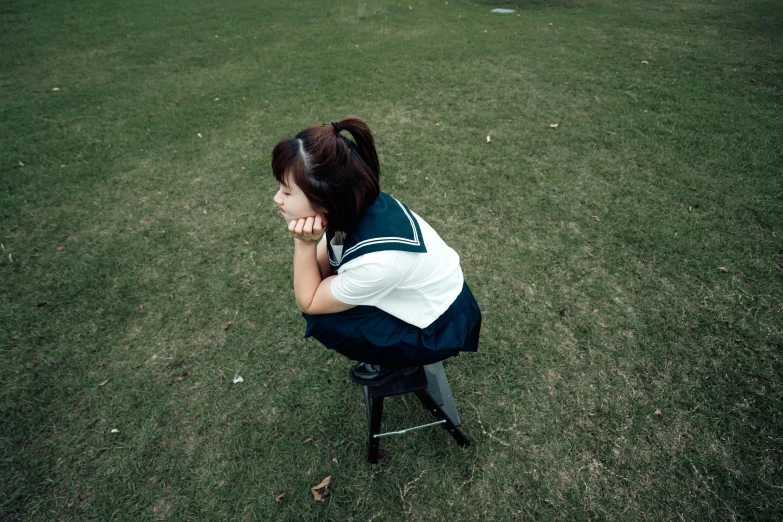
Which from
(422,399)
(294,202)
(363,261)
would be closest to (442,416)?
(422,399)

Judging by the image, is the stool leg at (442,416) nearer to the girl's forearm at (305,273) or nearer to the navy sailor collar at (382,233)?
the girl's forearm at (305,273)

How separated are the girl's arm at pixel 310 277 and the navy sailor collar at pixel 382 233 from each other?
15 centimetres

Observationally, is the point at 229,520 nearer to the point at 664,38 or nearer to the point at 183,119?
the point at 183,119

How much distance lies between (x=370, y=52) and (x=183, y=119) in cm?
387

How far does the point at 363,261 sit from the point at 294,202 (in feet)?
1.29

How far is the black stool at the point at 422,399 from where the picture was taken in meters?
2.08

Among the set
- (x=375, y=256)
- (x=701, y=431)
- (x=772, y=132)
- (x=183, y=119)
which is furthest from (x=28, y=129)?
(x=772, y=132)

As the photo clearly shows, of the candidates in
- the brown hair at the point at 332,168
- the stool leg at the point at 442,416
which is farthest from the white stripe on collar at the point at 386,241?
the stool leg at the point at 442,416

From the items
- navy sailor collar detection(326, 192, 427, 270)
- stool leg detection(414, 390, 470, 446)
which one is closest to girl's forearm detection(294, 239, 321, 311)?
navy sailor collar detection(326, 192, 427, 270)

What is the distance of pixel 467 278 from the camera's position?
11.0ft

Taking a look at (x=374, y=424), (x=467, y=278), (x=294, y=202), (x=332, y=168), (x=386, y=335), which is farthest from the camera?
(x=467, y=278)

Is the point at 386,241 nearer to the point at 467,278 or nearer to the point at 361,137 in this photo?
the point at 361,137

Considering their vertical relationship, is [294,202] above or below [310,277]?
above

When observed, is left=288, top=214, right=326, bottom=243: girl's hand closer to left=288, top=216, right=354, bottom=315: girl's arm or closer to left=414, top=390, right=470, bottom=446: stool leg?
left=288, top=216, right=354, bottom=315: girl's arm
